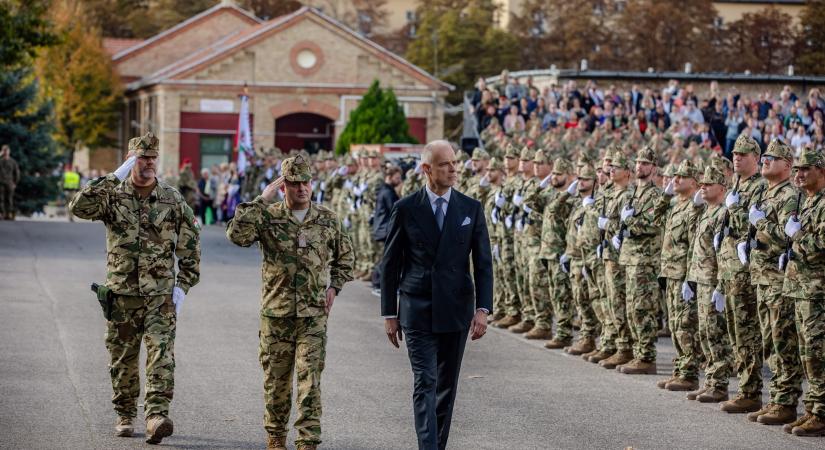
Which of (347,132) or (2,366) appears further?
(347,132)

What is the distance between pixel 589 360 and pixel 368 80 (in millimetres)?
51588

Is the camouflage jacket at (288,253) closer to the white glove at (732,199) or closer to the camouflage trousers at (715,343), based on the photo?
the white glove at (732,199)

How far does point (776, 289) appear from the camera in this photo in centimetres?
1142

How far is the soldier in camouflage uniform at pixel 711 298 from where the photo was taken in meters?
12.6

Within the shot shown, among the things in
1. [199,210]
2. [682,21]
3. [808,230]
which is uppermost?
[682,21]

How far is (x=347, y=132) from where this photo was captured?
54.4 meters

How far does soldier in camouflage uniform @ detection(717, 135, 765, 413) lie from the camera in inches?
474

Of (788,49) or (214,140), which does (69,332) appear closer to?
(214,140)

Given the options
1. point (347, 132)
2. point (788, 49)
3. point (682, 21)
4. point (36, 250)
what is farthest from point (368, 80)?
point (36, 250)

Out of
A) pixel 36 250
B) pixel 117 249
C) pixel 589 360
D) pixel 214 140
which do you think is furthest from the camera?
pixel 214 140

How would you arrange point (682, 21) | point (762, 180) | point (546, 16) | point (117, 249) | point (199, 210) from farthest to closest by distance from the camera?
point (546, 16), point (682, 21), point (199, 210), point (762, 180), point (117, 249)

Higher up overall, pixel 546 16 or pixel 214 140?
pixel 546 16

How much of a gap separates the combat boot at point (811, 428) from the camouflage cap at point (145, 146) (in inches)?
207

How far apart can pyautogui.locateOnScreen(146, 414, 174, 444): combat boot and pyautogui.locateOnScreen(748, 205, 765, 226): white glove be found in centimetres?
496
